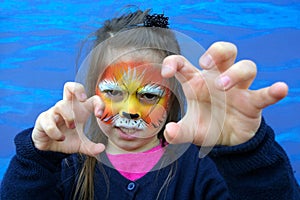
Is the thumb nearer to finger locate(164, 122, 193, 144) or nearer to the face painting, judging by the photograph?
the face painting

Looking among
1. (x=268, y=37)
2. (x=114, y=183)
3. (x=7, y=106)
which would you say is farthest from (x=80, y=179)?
(x=268, y=37)

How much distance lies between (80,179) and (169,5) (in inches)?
31.4

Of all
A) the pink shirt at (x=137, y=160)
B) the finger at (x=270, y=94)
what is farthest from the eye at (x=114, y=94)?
the finger at (x=270, y=94)

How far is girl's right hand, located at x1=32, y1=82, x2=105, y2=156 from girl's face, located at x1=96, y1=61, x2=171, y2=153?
0.10ft

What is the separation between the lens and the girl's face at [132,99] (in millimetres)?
654

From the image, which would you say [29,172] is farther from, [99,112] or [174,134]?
[174,134]

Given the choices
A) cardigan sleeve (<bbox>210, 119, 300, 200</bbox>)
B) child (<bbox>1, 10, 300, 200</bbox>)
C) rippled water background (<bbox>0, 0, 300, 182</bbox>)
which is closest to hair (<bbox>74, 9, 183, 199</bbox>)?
child (<bbox>1, 10, 300, 200</bbox>)

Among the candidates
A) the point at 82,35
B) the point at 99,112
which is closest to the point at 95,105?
the point at 99,112

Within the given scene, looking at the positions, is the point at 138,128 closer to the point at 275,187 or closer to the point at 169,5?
the point at 275,187

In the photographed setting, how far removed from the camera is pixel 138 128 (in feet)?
2.28

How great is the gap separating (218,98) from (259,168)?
11 centimetres

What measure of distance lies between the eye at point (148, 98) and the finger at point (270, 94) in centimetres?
18

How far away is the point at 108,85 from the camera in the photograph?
0.67 m

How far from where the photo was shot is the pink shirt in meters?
0.74
